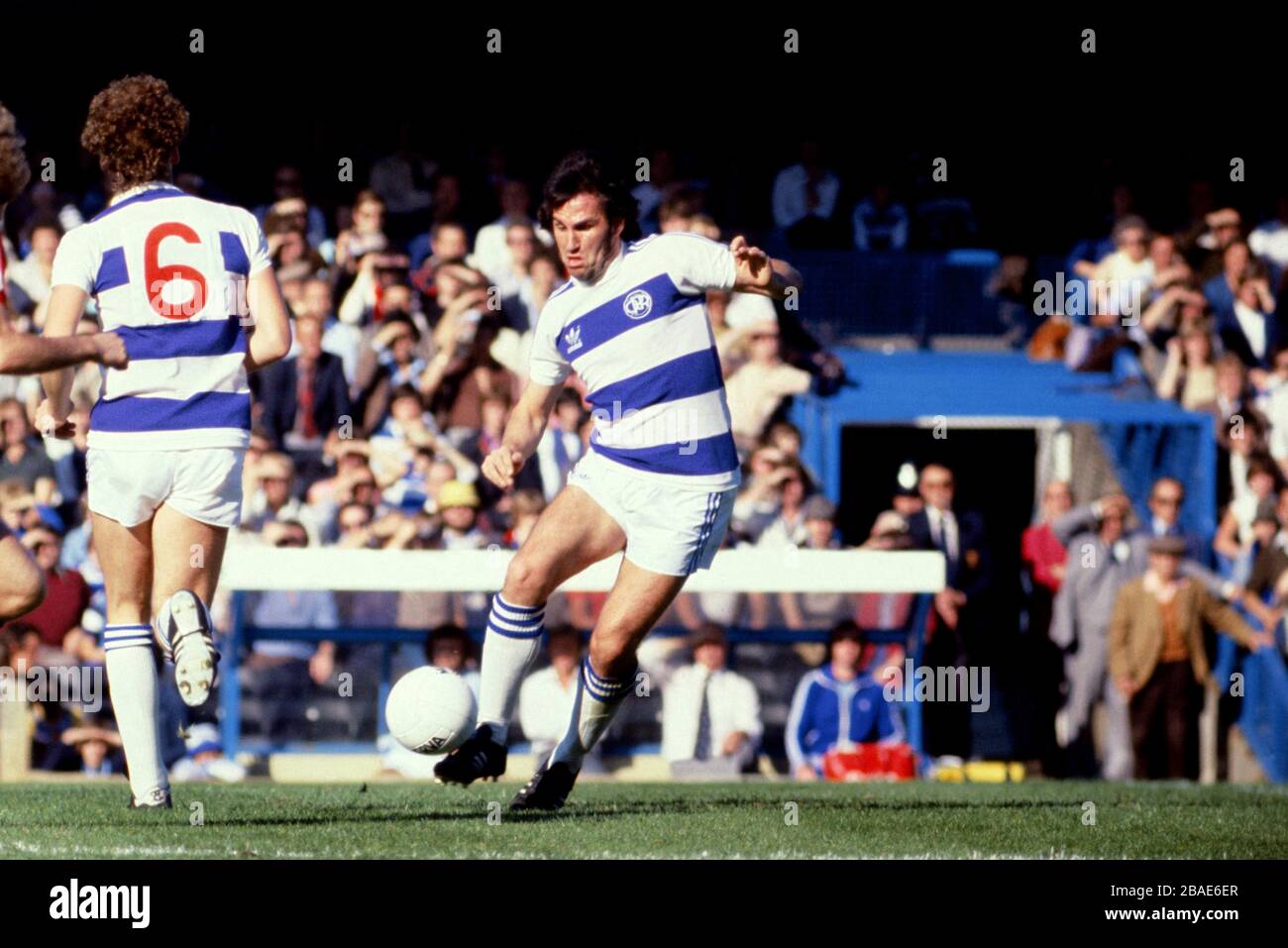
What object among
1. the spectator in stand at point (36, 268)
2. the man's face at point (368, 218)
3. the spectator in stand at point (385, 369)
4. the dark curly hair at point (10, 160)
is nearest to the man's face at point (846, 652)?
the spectator in stand at point (385, 369)

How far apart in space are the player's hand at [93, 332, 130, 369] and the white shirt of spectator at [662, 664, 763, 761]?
669cm

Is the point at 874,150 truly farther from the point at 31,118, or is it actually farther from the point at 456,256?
the point at 31,118

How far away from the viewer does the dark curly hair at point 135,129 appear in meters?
7.28

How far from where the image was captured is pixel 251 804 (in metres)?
8.45

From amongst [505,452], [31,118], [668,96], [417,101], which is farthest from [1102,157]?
[505,452]

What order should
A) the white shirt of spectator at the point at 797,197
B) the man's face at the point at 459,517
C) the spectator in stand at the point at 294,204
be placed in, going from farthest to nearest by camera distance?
the white shirt of spectator at the point at 797,197 → the spectator in stand at the point at 294,204 → the man's face at the point at 459,517

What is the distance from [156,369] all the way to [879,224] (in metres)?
10.9

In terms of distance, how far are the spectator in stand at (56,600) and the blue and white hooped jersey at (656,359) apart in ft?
19.7

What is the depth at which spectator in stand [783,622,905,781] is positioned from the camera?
12594 mm

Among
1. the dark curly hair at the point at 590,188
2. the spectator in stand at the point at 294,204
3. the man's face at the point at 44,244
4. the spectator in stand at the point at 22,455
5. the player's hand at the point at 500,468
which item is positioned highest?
the spectator in stand at the point at 294,204

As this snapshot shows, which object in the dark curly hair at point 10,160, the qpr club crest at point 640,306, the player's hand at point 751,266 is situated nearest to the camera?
the dark curly hair at point 10,160

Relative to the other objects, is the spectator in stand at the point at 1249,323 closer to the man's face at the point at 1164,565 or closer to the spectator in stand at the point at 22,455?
the man's face at the point at 1164,565

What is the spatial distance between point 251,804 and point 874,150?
1069cm
